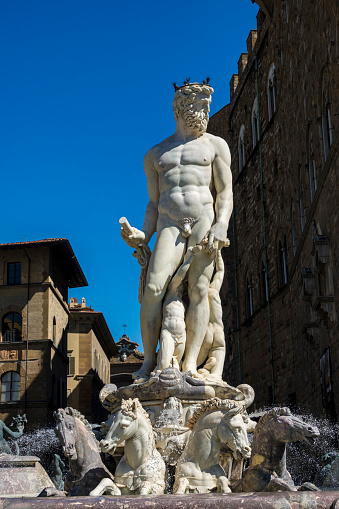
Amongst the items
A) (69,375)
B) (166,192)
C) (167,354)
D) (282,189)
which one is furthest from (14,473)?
(69,375)

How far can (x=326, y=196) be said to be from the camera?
18156 mm

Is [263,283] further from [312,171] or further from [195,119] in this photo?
[195,119]

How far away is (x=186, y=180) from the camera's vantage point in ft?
29.8

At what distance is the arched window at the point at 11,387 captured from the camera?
1620 inches

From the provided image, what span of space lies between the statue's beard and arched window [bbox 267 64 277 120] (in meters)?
21.5

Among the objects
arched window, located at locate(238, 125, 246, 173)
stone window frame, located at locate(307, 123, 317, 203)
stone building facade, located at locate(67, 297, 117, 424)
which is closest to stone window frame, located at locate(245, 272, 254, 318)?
arched window, located at locate(238, 125, 246, 173)

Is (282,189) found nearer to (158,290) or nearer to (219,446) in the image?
(158,290)

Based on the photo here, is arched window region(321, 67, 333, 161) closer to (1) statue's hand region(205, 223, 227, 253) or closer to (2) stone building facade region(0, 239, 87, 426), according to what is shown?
(1) statue's hand region(205, 223, 227, 253)

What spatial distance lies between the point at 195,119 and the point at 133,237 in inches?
62.9

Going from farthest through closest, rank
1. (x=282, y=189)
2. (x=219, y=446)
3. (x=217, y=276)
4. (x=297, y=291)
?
(x=282, y=189), (x=297, y=291), (x=217, y=276), (x=219, y=446)

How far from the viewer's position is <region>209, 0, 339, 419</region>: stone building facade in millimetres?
17859

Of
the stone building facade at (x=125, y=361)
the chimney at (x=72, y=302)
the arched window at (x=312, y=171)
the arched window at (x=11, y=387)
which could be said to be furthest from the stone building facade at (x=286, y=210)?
the stone building facade at (x=125, y=361)

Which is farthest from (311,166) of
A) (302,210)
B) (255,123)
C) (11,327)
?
(11,327)

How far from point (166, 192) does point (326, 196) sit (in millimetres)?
9751
